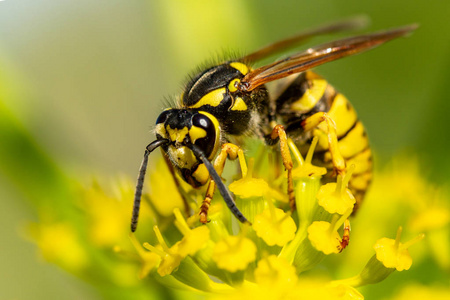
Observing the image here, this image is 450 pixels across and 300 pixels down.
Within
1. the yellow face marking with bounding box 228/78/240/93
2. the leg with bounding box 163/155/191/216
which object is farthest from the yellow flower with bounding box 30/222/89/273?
the yellow face marking with bounding box 228/78/240/93

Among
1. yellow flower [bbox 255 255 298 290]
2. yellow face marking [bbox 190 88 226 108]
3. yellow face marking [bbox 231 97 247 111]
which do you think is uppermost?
yellow face marking [bbox 231 97 247 111]

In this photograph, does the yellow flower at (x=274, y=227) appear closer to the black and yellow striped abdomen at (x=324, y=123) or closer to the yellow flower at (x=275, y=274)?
the yellow flower at (x=275, y=274)

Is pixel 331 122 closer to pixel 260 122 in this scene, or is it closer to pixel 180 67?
pixel 260 122

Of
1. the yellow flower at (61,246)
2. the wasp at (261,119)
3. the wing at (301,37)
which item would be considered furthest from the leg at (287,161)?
the yellow flower at (61,246)

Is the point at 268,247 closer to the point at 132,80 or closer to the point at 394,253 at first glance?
the point at 394,253

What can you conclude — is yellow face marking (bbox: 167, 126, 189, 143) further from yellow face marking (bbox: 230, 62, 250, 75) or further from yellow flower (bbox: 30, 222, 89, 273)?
yellow flower (bbox: 30, 222, 89, 273)

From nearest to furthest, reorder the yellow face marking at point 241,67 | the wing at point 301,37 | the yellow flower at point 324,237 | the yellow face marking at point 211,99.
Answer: the yellow flower at point 324,237, the yellow face marking at point 211,99, the yellow face marking at point 241,67, the wing at point 301,37
